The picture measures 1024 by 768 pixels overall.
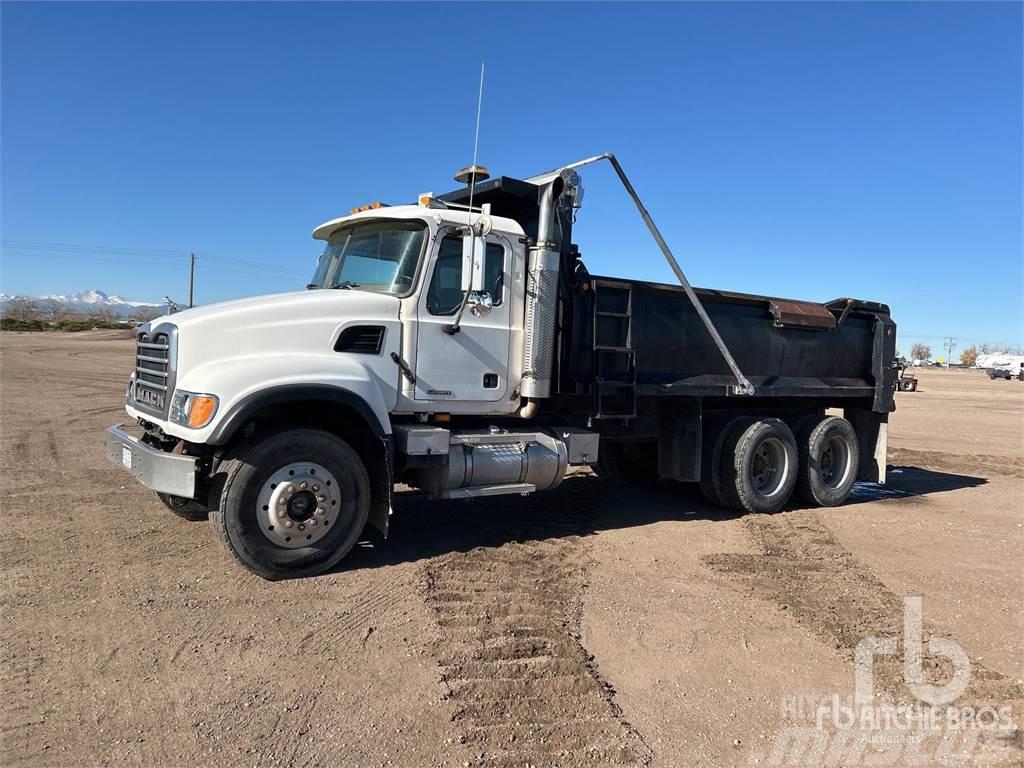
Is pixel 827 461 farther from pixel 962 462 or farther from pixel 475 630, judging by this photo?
pixel 475 630

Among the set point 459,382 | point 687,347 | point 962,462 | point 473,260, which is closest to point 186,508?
point 459,382

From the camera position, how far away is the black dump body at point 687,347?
271 inches

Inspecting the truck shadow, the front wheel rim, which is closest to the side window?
the front wheel rim

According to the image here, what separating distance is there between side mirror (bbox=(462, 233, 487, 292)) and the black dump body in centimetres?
109

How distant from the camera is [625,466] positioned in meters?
9.55

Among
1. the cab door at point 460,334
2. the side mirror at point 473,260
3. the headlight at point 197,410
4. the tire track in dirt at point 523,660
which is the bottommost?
the tire track in dirt at point 523,660

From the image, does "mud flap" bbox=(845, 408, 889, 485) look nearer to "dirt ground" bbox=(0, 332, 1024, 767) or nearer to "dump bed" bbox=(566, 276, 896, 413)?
"dump bed" bbox=(566, 276, 896, 413)

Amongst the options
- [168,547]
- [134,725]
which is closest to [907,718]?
[134,725]

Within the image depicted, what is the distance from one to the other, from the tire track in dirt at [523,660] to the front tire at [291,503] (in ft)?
2.68

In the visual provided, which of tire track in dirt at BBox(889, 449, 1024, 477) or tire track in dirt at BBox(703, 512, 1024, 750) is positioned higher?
tire track in dirt at BBox(889, 449, 1024, 477)

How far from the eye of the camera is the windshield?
238 inches

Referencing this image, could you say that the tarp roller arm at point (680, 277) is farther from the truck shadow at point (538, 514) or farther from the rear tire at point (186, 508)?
the rear tire at point (186, 508)

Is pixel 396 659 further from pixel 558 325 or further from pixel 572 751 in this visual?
pixel 558 325

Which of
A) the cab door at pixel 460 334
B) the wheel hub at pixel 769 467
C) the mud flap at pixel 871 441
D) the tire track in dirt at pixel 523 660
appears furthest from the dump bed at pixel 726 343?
the tire track in dirt at pixel 523 660
